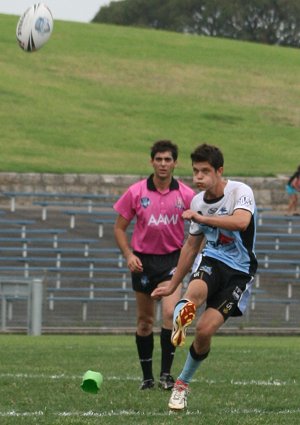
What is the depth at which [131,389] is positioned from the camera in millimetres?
10891

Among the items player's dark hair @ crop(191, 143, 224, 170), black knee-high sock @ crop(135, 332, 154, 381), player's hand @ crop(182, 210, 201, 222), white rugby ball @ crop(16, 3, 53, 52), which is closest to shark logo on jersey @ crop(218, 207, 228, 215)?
player's dark hair @ crop(191, 143, 224, 170)

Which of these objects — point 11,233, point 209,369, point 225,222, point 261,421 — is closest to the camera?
point 261,421

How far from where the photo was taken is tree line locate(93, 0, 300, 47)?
8569cm

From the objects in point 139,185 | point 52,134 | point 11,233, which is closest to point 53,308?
point 11,233

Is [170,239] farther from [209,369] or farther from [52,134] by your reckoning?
[52,134]

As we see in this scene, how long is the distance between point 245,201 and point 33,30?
10149 millimetres

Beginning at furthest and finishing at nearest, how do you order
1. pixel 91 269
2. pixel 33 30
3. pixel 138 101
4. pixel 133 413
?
1. pixel 138 101
2. pixel 91 269
3. pixel 33 30
4. pixel 133 413

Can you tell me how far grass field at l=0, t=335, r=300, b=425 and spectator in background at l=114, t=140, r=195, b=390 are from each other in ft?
1.63

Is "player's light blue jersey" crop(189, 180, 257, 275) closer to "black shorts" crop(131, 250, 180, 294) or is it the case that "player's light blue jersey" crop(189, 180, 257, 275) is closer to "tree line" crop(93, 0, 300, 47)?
"black shorts" crop(131, 250, 180, 294)

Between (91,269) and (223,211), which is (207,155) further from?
(91,269)

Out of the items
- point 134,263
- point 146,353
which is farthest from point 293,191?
point 134,263

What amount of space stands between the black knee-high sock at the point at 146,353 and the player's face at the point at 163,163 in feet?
4.53

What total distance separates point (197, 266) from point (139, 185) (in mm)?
1897

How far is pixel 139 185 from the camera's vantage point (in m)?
11.6
